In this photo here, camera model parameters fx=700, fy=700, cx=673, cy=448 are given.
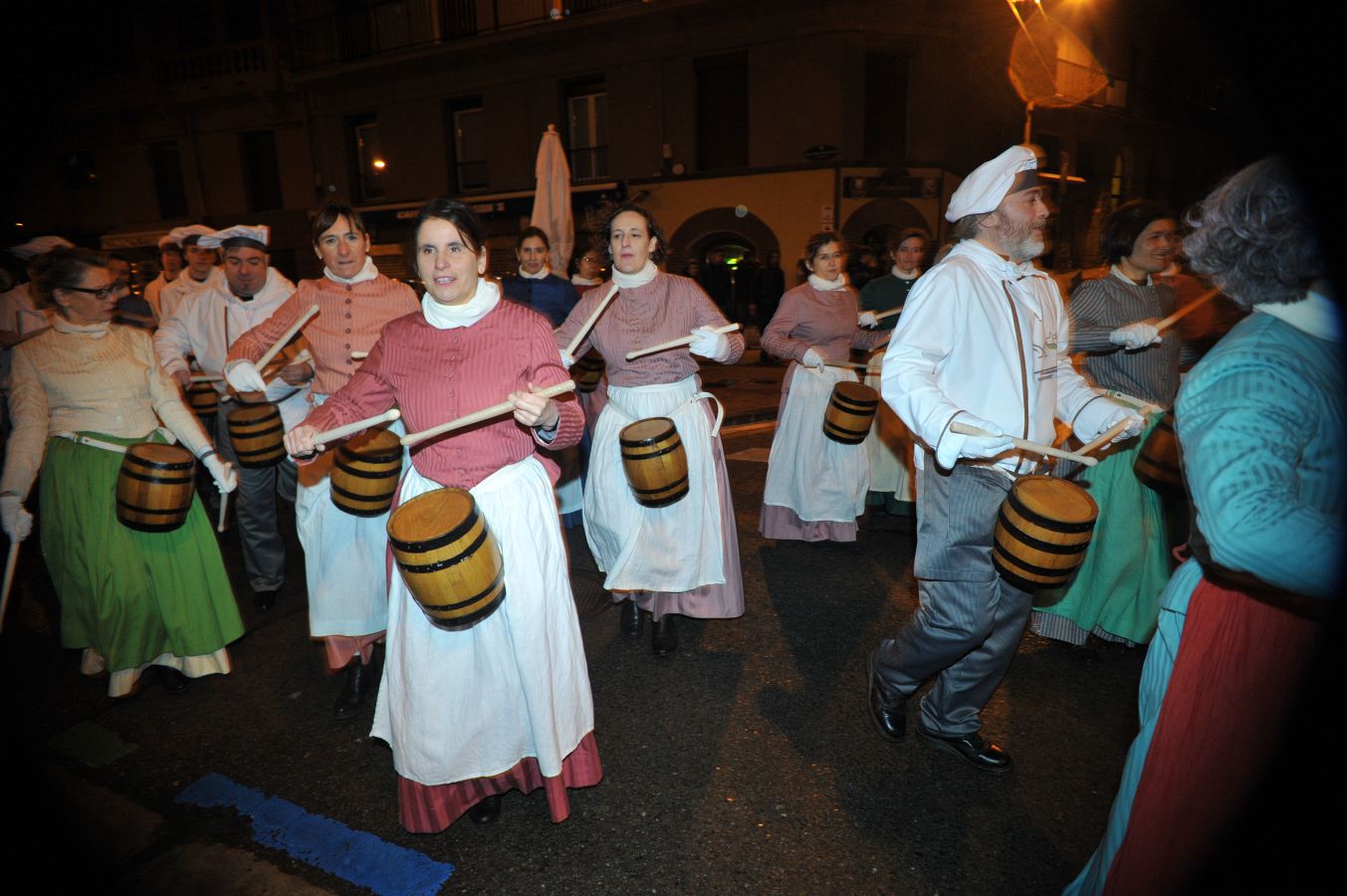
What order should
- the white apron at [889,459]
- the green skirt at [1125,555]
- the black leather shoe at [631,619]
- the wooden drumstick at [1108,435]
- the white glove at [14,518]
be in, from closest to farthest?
1. the wooden drumstick at [1108,435]
2. the white glove at [14,518]
3. the green skirt at [1125,555]
4. the black leather shoe at [631,619]
5. the white apron at [889,459]

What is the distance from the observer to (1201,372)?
4.69ft

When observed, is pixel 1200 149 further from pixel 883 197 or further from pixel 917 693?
pixel 917 693

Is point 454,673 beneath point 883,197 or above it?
beneath

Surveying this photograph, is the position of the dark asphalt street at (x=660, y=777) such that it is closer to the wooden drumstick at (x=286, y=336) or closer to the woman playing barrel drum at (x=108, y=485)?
the woman playing barrel drum at (x=108, y=485)

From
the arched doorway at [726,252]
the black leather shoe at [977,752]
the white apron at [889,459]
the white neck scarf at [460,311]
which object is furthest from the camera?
the arched doorway at [726,252]

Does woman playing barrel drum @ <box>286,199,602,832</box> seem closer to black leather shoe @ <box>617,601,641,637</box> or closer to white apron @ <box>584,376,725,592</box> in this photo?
white apron @ <box>584,376,725,592</box>

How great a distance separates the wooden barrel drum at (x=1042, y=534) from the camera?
2184 millimetres

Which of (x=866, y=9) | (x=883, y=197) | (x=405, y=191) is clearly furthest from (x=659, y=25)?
(x=405, y=191)

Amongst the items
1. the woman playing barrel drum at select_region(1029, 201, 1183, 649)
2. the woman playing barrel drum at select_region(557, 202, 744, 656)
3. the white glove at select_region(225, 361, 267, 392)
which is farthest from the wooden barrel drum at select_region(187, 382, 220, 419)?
the woman playing barrel drum at select_region(1029, 201, 1183, 649)

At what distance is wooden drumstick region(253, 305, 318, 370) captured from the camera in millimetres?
3264

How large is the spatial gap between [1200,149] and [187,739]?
33.3 metres

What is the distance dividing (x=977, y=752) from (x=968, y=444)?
1.39m

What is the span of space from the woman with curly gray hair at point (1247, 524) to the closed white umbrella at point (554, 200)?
23.6 ft

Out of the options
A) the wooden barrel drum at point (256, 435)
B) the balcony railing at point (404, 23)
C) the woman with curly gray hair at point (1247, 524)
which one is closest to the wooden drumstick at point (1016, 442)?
the woman with curly gray hair at point (1247, 524)
